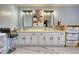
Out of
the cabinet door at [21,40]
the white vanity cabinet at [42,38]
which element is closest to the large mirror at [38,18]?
the white vanity cabinet at [42,38]

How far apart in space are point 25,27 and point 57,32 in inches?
35.4

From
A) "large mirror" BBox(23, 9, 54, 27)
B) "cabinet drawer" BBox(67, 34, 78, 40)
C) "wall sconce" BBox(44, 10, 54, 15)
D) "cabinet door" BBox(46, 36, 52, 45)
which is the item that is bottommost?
"cabinet door" BBox(46, 36, 52, 45)

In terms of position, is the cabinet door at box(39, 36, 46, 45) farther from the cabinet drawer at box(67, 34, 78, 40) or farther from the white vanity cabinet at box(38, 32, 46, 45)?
the cabinet drawer at box(67, 34, 78, 40)

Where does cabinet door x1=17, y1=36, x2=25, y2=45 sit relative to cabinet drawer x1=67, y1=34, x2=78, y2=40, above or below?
below

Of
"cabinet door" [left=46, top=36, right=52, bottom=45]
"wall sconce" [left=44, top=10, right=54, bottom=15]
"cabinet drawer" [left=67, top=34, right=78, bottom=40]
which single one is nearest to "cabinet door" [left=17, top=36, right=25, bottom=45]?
"cabinet door" [left=46, top=36, right=52, bottom=45]

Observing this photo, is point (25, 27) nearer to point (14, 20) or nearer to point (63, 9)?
point (14, 20)

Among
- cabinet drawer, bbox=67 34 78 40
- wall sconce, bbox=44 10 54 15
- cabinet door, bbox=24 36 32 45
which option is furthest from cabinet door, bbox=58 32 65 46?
cabinet door, bbox=24 36 32 45

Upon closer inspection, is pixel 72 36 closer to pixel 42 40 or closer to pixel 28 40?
pixel 42 40

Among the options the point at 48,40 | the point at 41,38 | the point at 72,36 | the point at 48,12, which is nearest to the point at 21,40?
the point at 41,38

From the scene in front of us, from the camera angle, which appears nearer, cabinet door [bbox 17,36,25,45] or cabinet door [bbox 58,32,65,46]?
cabinet door [bbox 17,36,25,45]

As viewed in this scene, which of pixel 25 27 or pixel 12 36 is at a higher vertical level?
pixel 25 27

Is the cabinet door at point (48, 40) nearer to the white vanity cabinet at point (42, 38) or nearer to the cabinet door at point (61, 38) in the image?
the white vanity cabinet at point (42, 38)
